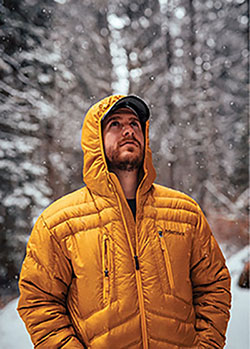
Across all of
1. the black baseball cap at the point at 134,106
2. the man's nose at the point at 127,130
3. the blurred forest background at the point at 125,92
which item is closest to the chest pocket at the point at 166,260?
the man's nose at the point at 127,130

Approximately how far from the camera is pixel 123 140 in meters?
1.07

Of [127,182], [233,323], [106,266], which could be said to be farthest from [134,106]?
[233,323]

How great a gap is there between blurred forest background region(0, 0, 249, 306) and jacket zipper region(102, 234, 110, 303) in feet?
5.79

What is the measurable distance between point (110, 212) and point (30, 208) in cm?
173

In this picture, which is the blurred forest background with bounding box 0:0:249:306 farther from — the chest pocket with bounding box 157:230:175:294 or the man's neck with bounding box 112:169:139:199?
the chest pocket with bounding box 157:230:175:294

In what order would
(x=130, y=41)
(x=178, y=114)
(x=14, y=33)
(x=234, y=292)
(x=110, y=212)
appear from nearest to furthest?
(x=110, y=212) < (x=14, y=33) < (x=234, y=292) < (x=130, y=41) < (x=178, y=114)

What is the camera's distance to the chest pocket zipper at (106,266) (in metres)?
0.88

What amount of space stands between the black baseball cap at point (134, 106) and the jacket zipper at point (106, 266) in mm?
476

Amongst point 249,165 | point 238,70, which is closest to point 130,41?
point 238,70

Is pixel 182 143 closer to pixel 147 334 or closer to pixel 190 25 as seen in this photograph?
pixel 190 25

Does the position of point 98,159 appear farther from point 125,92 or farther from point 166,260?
point 125,92

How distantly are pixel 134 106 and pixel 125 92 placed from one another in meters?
2.12

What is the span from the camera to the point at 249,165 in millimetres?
3328

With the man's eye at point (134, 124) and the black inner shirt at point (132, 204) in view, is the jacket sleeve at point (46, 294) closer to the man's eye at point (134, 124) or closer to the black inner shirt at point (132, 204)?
the black inner shirt at point (132, 204)
